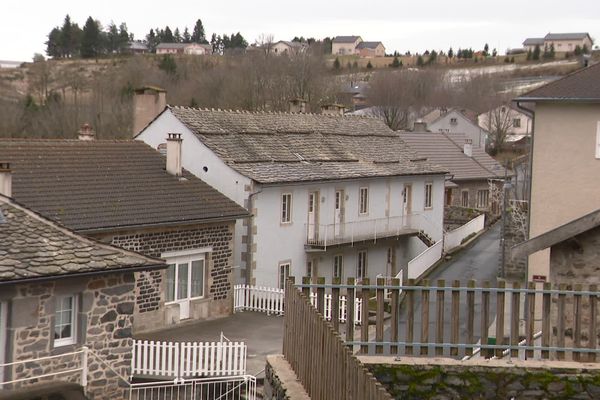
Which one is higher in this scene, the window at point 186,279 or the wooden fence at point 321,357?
the wooden fence at point 321,357

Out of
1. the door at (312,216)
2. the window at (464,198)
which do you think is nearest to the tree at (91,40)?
the window at (464,198)

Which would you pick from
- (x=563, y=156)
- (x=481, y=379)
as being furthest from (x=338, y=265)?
(x=481, y=379)

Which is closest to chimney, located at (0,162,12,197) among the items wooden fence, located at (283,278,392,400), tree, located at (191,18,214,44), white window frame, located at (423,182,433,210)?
wooden fence, located at (283,278,392,400)

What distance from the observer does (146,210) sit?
24.7 metres

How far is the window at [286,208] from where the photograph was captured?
29.7 meters

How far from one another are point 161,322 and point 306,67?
49.1 m

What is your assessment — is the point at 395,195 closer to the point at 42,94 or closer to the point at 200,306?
the point at 200,306

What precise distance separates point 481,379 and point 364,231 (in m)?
23.2

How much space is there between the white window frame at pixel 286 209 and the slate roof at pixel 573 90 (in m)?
9.05

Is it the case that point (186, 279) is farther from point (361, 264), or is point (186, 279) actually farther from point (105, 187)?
point (361, 264)

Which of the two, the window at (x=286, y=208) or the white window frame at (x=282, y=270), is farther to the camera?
the window at (x=286, y=208)

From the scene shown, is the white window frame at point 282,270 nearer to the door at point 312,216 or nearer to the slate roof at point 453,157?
the door at point 312,216

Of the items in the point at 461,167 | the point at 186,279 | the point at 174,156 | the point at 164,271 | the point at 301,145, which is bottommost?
the point at 186,279

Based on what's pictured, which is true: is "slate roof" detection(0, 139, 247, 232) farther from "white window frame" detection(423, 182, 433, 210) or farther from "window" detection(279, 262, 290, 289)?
"white window frame" detection(423, 182, 433, 210)
